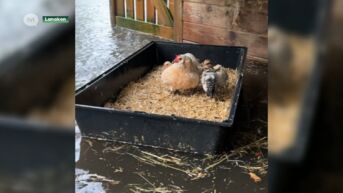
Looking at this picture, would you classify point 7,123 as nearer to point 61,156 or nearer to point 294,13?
point 61,156

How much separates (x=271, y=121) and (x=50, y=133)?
1.62 feet

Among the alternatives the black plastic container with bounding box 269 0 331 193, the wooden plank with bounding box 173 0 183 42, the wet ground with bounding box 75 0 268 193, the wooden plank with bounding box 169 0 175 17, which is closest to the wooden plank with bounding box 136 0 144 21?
the wooden plank with bounding box 169 0 175 17

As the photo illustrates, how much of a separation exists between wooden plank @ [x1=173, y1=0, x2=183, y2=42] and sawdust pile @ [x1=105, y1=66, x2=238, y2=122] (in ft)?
5.40

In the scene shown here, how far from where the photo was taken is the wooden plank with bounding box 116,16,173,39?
527cm

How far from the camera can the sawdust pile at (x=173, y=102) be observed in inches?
113

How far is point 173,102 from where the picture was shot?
3.06 metres

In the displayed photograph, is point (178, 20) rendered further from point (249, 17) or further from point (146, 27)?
point (249, 17)

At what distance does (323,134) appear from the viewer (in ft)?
2.49

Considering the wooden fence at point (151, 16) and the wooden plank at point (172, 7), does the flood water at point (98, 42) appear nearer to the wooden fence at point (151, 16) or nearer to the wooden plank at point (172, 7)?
the wooden fence at point (151, 16)

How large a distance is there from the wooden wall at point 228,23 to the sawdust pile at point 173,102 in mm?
1009

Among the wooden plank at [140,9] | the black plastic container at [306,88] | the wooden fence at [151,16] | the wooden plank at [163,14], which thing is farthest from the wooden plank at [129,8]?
the black plastic container at [306,88]

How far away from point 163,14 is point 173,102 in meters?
2.46

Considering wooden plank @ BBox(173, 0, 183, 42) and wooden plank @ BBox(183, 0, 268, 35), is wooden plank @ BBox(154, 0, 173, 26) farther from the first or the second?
wooden plank @ BBox(183, 0, 268, 35)

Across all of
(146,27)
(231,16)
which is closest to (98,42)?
(146,27)
